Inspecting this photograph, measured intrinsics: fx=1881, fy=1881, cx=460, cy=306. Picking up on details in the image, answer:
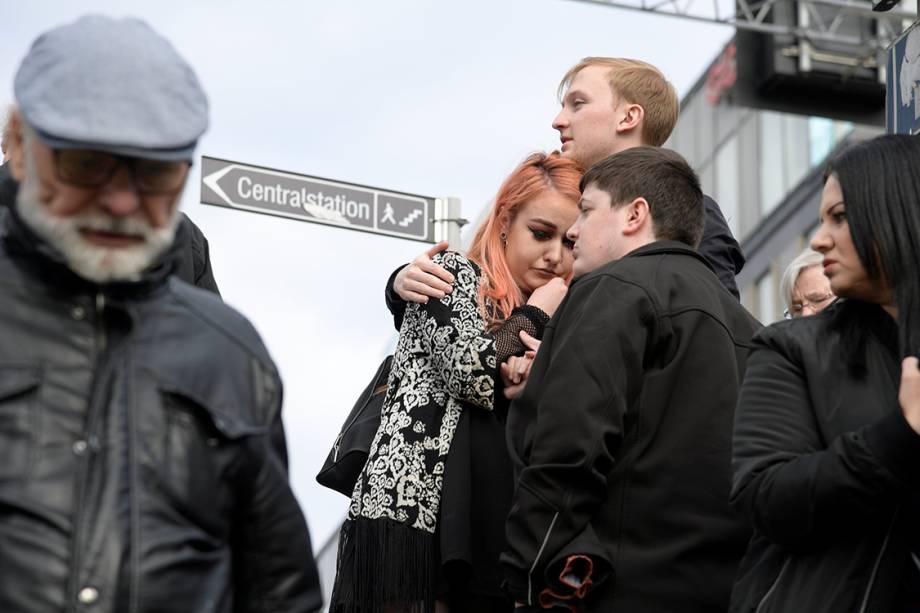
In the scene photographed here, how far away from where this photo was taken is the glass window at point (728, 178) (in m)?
38.3

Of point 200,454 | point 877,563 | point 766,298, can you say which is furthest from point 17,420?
point 766,298

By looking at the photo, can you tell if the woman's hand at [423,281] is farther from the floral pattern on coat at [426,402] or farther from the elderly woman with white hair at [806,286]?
the elderly woman with white hair at [806,286]

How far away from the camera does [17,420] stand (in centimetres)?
314

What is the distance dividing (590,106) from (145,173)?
3318mm

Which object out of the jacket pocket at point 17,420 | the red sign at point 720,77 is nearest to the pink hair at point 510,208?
the jacket pocket at point 17,420

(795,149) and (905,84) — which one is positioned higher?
(795,149)

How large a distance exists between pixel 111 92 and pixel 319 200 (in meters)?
7.21

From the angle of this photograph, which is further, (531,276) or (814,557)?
(531,276)

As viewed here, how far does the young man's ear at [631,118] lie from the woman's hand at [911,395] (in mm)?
2531

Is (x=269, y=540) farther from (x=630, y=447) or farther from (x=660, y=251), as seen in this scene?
(x=660, y=251)

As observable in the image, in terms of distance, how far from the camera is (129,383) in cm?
324

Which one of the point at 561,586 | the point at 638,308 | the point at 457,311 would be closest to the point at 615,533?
the point at 561,586

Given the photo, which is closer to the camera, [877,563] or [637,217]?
[877,563]

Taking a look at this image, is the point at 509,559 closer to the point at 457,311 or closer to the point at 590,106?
the point at 457,311
